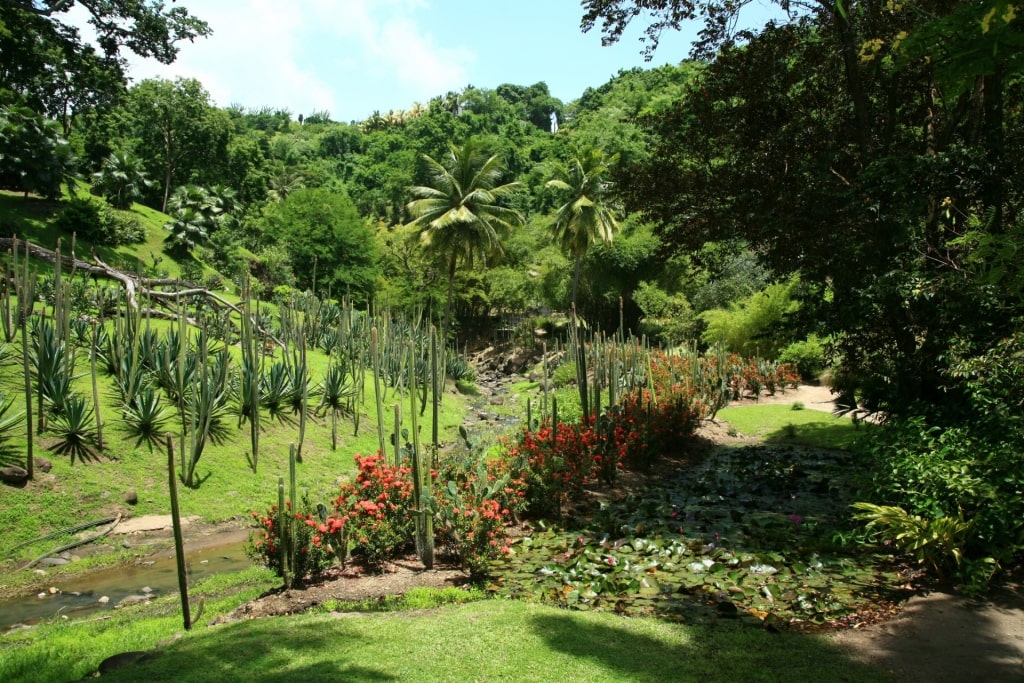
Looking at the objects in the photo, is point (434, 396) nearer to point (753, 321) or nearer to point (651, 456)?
point (651, 456)

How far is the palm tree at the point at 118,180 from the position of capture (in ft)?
119

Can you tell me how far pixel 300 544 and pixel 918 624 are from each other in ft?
19.2

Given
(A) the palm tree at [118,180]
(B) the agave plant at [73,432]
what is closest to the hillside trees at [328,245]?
(A) the palm tree at [118,180]

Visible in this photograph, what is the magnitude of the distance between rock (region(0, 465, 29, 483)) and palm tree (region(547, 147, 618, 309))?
25.1m

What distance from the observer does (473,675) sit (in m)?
4.37

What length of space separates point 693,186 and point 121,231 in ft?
96.2

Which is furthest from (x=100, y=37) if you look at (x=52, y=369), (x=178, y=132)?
(x=178, y=132)

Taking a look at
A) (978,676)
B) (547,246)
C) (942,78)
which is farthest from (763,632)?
(547,246)

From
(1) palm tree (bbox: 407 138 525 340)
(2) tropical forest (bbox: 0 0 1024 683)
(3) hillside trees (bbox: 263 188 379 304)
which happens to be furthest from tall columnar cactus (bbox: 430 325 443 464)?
→ (3) hillside trees (bbox: 263 188 379 304)

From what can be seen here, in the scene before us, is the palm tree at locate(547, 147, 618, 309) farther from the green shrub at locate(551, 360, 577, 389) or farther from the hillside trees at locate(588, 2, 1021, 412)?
the hillside trees at locate(588, 2, 1021, 412)

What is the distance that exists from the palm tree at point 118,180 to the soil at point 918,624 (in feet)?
122

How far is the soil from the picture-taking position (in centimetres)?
479

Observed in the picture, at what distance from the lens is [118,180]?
1438 inches

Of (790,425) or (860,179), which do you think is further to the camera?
(790,425)
